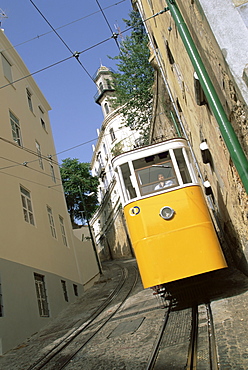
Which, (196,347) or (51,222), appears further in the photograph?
(51,222)

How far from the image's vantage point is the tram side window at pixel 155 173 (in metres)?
7.29

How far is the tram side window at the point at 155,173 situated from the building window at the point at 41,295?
546 centimetres

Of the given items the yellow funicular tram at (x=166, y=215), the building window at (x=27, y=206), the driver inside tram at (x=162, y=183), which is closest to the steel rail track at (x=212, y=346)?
the yellow funicular tram at (x=166, y=215)

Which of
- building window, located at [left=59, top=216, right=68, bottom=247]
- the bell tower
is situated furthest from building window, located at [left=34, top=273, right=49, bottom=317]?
the bell tower

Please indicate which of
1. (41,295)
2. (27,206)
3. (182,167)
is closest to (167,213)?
(182,167)

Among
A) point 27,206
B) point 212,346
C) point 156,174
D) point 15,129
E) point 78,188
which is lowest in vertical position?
point 212,346

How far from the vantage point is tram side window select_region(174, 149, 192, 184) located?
7.33 m

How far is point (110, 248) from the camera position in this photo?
3969 cm

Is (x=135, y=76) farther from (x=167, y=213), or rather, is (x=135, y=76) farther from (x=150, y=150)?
(x=167, y=213)

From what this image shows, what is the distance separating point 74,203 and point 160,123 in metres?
16.9

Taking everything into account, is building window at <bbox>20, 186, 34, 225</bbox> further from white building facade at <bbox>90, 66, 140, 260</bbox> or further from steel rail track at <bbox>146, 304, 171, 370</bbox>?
white building facade at <bbox>90, 66, 140, 260</bbox>

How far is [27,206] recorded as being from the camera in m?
11.6

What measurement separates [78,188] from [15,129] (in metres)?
18.6

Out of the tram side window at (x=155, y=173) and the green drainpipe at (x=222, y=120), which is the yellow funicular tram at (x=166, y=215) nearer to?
the tram side window at (x=155, y=173)
